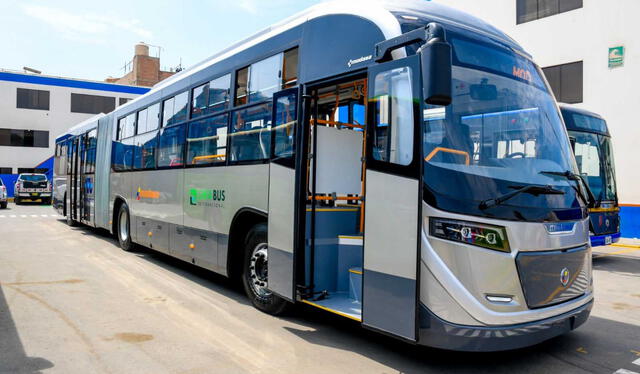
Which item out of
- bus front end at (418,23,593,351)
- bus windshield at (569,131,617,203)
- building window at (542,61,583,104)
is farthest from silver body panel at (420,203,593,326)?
building window at (542,61,583,104)

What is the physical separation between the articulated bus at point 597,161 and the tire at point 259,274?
27.3ft

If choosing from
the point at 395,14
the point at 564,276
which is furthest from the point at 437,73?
the point at 564,276

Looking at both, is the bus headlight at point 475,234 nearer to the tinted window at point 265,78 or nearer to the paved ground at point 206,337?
the paved ground at point 206,337

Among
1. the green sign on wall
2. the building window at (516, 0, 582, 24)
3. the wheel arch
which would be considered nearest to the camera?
the wheel arch

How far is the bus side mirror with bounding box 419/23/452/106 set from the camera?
11.8ft

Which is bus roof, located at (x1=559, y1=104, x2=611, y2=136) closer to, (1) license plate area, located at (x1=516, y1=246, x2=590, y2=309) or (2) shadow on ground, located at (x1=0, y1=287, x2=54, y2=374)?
(1) license plate area, located at (x1=516, y1=246, x2=590, y2=309)

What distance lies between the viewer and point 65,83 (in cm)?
4106

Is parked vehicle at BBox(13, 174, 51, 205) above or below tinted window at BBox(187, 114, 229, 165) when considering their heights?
below

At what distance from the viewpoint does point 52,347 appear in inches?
187

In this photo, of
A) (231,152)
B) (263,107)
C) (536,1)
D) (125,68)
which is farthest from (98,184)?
(125,68)

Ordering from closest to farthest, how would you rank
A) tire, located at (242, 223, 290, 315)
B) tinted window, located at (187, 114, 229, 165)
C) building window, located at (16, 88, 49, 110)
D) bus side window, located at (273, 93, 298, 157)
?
bus side window, located at (273, 93, 298, 157) → tire, located at (242, 223, 290, 315) → tinted window, located at (187, 114, 229, 165) → building window, located at (16, 88, 49, 110)

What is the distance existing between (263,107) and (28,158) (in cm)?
3987

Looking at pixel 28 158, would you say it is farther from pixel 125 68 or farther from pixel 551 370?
pixel 551 370

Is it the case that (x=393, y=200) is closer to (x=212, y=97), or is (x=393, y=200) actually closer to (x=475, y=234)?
(x=475, y=234)
